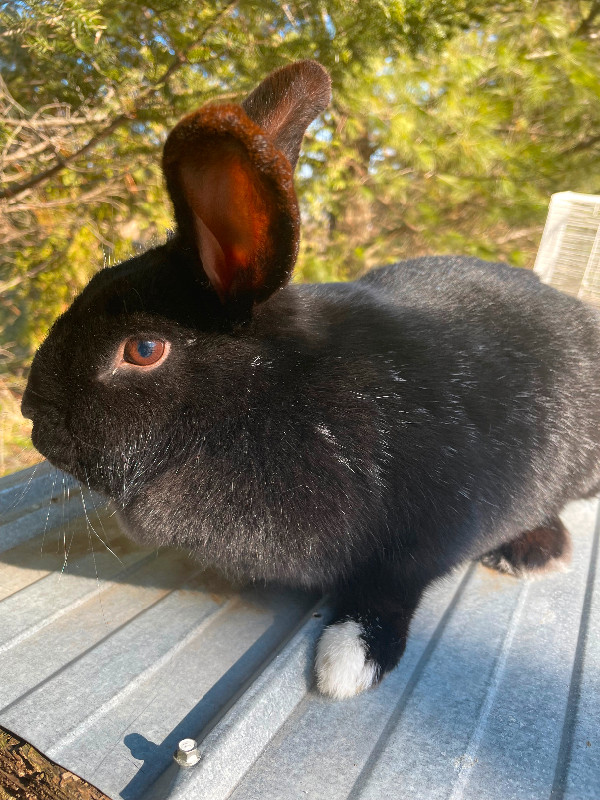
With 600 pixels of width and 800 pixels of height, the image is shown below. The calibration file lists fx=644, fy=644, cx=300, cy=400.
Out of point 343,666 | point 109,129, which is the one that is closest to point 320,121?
point 109,129

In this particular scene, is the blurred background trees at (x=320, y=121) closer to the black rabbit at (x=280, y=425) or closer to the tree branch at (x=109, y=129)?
the tree branch at (x=109, y=129)

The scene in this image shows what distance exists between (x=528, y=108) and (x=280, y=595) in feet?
14.2

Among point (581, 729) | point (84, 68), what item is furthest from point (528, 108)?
point (581, 729)

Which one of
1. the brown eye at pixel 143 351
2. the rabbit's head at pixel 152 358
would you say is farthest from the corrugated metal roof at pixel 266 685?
the brown eye at pixel 143 351

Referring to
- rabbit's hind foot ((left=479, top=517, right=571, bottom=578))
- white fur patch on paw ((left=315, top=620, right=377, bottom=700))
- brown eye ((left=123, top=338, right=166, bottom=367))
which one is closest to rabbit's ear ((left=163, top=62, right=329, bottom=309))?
brown eye ((left=123, top=338, right=166, bottom=367))

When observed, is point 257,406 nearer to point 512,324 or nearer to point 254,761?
point 254,761

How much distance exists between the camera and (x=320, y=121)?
468 cm

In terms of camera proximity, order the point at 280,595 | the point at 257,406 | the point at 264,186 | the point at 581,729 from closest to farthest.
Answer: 1. the point at 264,186
2. the point at 581,729
3. the point at 257,406
4. the point at 280,595

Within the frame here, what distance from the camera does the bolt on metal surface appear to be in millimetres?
1121

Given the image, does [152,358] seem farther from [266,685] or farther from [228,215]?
[266,685]

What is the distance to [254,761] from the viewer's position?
121 centimetres

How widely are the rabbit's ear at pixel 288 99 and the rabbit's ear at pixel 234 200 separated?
292 millimetres

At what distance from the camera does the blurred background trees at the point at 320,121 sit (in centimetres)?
320

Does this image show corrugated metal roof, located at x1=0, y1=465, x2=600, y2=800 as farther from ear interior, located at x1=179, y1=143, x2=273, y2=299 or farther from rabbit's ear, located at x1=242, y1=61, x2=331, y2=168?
rabbit's ear, located at x1=242, y1=61, x2=331, y2=168
